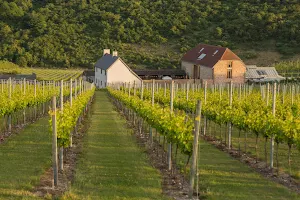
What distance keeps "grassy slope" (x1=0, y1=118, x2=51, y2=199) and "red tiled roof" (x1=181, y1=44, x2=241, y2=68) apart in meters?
46.3

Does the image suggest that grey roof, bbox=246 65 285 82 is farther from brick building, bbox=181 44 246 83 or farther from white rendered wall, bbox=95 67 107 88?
white rendered wall, bbox=95 67 107 88

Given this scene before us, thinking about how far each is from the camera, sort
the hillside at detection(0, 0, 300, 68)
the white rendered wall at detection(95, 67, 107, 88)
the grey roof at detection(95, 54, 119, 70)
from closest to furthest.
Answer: the grey roof at detection(95, 54, 119, 70)
the white rendered wall at detection(95, 67, 107, 88)
the hillside at detection(0, 0, 300, 68)

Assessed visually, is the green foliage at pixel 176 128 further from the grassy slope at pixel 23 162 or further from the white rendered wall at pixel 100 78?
the white rendered wall at pixel 100 78

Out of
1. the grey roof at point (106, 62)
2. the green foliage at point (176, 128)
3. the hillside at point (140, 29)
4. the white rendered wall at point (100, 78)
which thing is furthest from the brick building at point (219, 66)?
the green foliage at point (176, 128)

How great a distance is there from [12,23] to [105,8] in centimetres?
2261

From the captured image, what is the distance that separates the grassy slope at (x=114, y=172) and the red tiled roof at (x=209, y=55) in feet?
152

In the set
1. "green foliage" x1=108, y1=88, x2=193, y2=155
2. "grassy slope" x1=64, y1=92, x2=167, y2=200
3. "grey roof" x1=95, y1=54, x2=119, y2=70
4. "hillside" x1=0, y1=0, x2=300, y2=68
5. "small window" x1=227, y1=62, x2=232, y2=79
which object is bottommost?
"grassy slope" x1=64, y1=92, x2=167, y2=200

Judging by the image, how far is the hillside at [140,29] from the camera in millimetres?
87625

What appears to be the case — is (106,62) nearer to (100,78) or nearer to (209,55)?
(100,78)

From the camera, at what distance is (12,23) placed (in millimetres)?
98375

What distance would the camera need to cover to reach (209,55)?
6844 cm

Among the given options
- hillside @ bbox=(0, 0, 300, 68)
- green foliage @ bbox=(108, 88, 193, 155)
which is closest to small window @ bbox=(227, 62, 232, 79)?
hillside @ bbox=(0, 0, 300, 68)

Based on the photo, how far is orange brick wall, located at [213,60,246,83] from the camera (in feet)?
210

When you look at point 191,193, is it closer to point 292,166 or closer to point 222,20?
point 292,166
